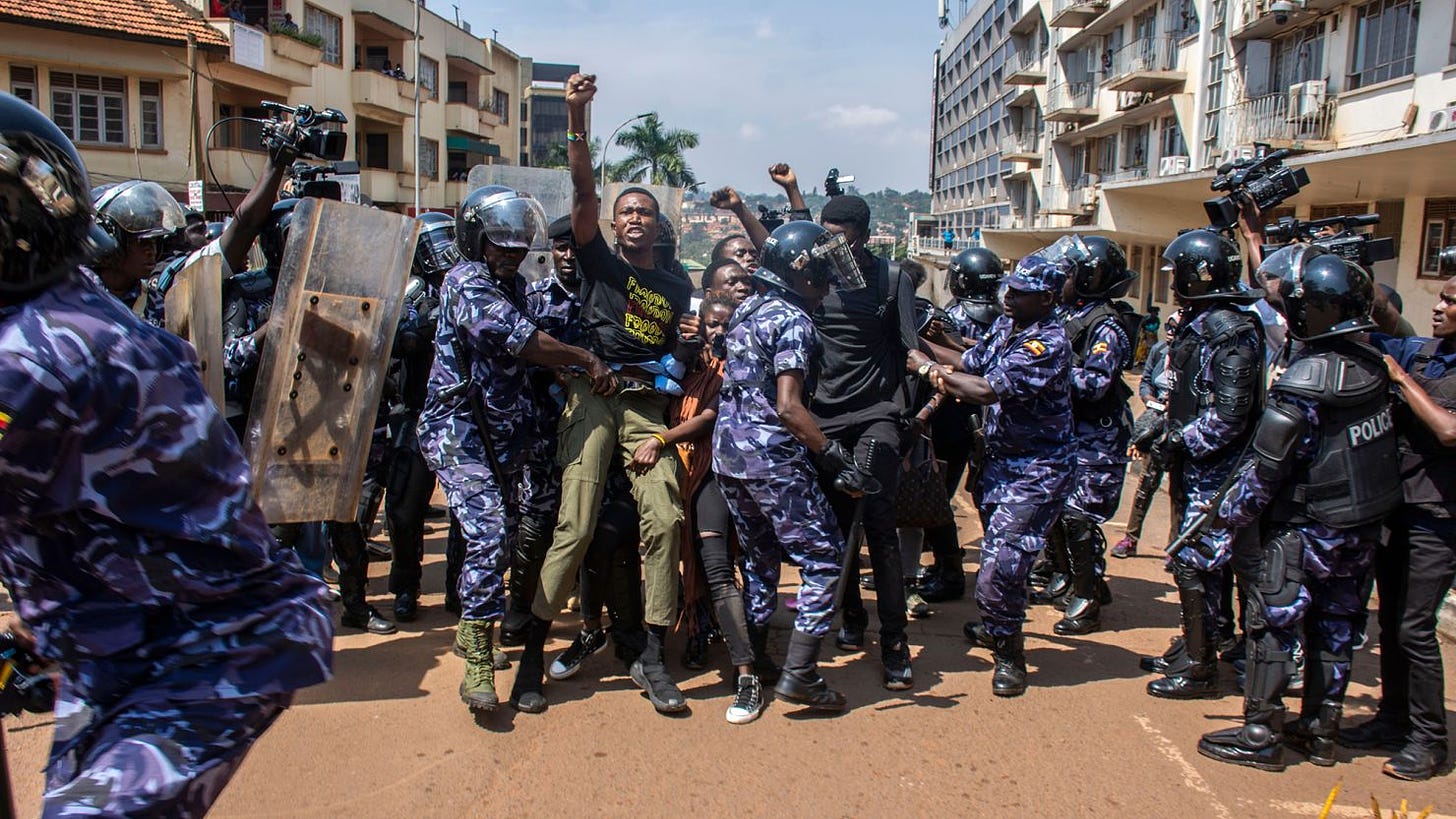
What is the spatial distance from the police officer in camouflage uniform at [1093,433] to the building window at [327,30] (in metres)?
28.8

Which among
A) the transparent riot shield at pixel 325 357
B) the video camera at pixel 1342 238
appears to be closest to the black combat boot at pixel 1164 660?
the video camera at pixel 1342 238

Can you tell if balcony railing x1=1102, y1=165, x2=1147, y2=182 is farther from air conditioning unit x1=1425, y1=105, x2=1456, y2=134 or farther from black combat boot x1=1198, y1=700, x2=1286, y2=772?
black combat boot x1=1198, y1=700, x2=1286, y2=772

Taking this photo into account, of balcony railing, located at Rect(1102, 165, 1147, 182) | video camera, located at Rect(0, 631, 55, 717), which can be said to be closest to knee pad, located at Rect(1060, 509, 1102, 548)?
video camera, located at Rect(0, 631, 55, 717)

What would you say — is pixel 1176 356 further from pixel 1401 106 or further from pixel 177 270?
pixel 1401 106

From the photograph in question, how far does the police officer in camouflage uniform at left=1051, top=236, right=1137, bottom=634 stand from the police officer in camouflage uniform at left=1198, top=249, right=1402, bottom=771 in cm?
143

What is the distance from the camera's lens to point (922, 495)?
5398 mm

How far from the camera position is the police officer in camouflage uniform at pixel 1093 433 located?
540cm

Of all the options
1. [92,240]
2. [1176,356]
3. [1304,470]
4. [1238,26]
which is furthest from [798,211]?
[1238,26]

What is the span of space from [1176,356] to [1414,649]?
5.11 ft

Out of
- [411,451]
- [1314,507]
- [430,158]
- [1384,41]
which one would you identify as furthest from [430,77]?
[1314,507]

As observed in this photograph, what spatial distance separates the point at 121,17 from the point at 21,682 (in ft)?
83.2

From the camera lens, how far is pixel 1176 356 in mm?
4777

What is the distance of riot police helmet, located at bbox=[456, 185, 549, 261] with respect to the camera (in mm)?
4207

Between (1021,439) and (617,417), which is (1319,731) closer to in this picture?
(1021,439)
